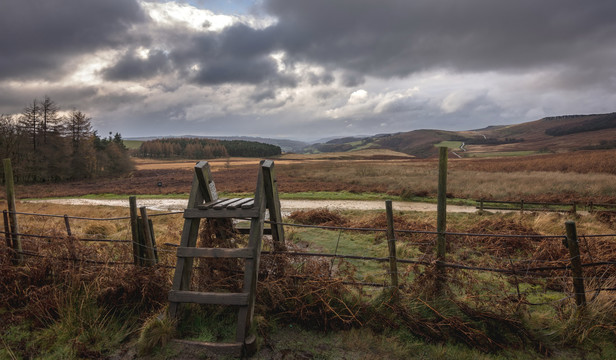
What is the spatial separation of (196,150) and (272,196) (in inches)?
4726

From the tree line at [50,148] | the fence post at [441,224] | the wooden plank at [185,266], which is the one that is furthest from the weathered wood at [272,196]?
the tree line at [50,148]

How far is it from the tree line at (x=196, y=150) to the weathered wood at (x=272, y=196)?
363 ft

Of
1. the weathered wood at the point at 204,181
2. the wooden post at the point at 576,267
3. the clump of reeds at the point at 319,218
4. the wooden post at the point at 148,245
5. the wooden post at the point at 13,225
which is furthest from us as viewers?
the clump of reeds at the point at 319,218

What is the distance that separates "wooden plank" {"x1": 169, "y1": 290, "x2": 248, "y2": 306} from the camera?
390 centimetres

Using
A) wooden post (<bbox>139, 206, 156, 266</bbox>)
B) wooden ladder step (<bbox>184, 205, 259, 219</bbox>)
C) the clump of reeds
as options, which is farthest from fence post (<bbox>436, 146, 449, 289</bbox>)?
the clump of reeds

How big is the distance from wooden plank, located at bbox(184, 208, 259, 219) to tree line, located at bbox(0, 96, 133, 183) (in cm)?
5327

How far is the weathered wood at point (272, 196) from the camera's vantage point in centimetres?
464

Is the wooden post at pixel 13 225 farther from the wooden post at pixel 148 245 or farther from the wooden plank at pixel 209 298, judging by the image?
the wooden plank at pixel 209 298

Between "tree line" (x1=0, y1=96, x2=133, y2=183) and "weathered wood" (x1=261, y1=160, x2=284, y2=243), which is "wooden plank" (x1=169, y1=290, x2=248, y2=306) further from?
"tree line" (x1=0, y1=96, x2=133, y2=183)

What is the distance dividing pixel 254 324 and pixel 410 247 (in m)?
6.45

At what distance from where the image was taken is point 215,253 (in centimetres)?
414

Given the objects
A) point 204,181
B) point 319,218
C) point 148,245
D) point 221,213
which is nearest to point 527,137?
point 319,218

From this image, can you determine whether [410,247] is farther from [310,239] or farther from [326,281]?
[326,281]

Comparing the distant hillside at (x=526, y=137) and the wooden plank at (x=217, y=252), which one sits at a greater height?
the distant hillside at (x=526, y=137)
